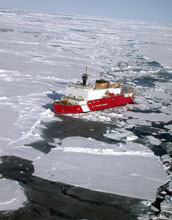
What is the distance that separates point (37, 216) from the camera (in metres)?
7.59

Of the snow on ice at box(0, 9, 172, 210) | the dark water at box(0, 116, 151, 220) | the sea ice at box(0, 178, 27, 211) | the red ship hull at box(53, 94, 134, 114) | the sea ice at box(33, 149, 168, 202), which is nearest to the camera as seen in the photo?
the dark water at box(0, 116, 151, 220)

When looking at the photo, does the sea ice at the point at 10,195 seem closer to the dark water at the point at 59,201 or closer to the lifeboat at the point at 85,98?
the dark water at the point at 59,201

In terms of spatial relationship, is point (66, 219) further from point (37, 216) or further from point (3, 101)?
point (3, 101)

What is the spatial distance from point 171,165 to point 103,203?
3754mm

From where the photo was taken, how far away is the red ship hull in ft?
52.3

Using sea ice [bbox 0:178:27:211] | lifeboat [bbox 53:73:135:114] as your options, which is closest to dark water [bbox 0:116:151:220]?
sea ice [bbox 0:178:27:211]

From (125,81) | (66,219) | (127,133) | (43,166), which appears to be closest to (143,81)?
(125,81)

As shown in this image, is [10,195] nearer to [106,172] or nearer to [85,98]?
[106,172]

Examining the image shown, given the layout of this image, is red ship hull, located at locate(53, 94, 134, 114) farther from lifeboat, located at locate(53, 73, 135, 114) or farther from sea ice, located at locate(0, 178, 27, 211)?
sea ice, located at locate(0, 178, 27, 211)

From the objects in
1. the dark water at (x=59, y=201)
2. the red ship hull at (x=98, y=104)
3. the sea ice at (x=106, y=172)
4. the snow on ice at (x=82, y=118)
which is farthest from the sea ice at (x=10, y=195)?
the red ship hull at (x=98, y=104)

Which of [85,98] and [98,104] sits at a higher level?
[85,98]

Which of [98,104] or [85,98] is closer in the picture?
[85,98]

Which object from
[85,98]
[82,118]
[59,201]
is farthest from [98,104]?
[59,201]

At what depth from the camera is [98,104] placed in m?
16.8
